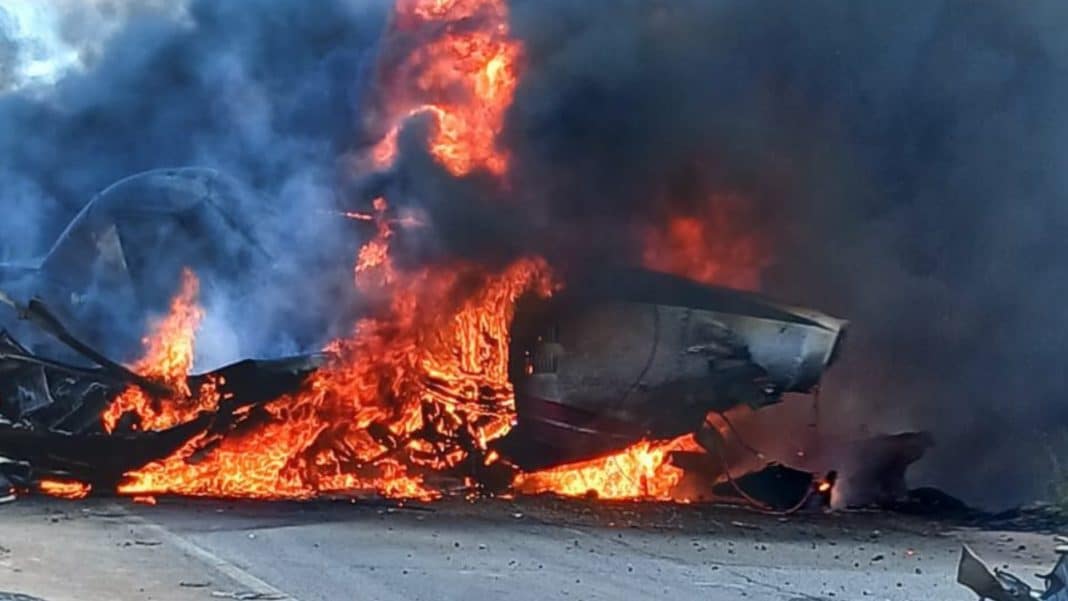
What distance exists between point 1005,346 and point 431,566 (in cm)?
584

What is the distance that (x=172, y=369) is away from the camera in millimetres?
11664

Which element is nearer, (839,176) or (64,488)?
(64,488)

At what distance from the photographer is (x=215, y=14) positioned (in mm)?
12500

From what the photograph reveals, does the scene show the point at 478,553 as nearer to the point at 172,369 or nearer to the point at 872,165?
the point at 172,369

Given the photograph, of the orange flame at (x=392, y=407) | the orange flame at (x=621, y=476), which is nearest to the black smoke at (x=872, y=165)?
the orange flame at (x=392, y=407)

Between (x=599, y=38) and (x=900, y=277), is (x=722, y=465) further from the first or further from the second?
(x=599, y=38)

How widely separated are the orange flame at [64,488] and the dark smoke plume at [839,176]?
2.65 metres

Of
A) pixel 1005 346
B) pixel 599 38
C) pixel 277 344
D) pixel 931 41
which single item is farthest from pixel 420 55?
pixel 1005 346

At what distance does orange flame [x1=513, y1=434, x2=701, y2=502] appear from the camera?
38.0 feet

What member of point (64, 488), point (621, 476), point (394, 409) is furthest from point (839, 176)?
point (64, 488)

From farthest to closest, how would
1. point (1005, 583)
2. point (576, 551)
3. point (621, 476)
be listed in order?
point (621, 476)
point (576, 551)
point (1005, 583)

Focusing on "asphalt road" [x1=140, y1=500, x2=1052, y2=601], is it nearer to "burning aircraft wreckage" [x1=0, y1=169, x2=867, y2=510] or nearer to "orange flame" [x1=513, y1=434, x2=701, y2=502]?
"orange flame" [x1=513, y1=434, x2=701, y2=502]

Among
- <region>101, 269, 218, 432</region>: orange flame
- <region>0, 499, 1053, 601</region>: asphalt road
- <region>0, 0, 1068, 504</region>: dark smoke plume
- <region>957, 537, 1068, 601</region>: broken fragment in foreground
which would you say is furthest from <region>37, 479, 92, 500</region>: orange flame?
<region>957, 537, 1068, 601</region>: broken fragment in foreground

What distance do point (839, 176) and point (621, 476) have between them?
3411mm
